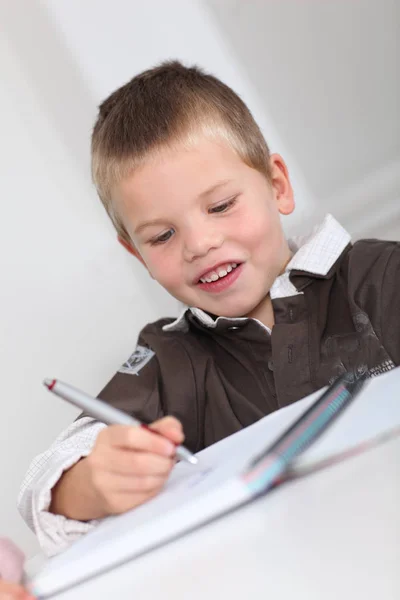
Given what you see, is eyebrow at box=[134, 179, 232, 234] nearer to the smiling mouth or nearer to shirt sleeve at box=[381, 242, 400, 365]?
the smiling mouth

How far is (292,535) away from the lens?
1.43 feet

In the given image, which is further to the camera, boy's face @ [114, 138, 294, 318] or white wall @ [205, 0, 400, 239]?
white wall @ [205, 0, 400, 239]

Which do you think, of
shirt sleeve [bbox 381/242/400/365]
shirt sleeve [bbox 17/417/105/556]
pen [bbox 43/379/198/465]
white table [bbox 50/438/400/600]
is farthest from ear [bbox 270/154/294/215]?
white table [bbox 50/438/400/600]

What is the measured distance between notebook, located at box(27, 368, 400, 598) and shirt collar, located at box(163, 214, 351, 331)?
38cm

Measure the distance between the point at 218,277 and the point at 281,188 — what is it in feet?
0.62

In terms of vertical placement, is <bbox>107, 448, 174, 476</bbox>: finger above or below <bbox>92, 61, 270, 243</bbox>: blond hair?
below

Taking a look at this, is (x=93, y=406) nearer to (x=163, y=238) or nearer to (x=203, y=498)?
(x=203, y=498)

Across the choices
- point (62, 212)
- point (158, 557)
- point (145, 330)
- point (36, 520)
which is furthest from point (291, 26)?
point (158, 557)

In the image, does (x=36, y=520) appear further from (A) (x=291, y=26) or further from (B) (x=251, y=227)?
(A) (x=291, y=26)

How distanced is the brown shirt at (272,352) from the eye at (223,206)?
0.12 m

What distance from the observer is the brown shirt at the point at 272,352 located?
914 millimetres

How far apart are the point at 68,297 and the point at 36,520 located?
1.67 feet

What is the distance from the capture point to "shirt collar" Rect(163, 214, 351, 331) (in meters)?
0.98

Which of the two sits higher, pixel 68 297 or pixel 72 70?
pixel 72 70
